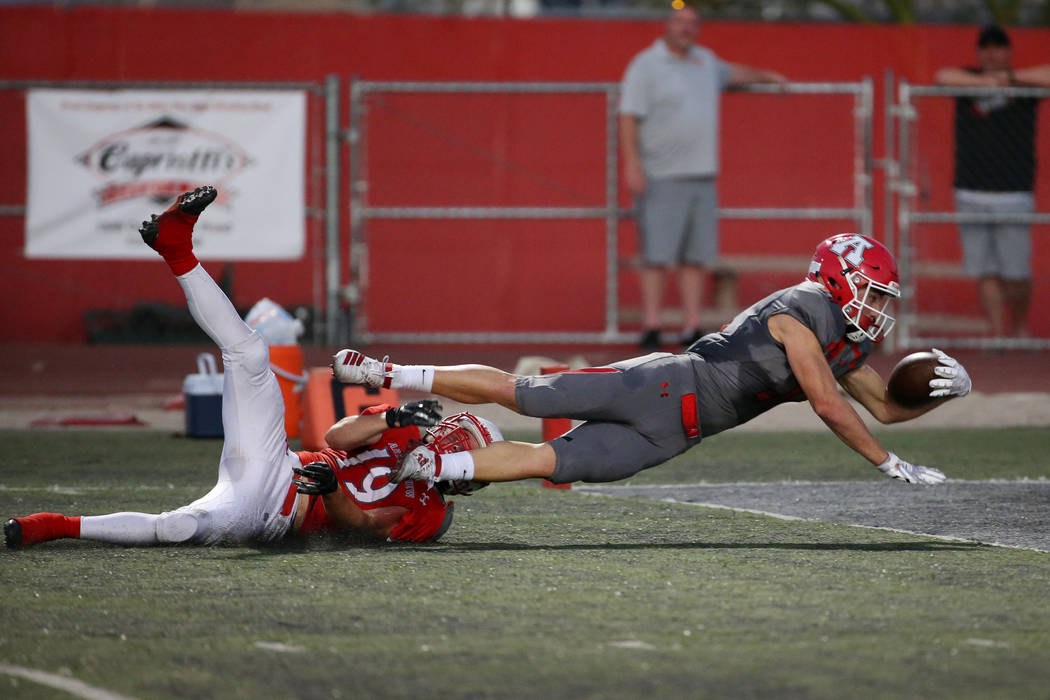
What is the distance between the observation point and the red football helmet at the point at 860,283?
623 centimetres

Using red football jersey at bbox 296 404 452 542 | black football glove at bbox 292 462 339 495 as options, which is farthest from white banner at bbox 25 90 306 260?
black football glove at bbox 292 462 339 495

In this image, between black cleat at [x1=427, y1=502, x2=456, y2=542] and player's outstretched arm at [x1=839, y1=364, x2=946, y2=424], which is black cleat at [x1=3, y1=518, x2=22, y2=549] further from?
player's outstretched arm at [x1=839, y1=364, x2=946, y2=424]

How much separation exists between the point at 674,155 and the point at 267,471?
7266 mm

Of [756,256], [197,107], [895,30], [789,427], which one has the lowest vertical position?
[789,427]

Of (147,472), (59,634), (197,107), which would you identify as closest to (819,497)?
(147,472)

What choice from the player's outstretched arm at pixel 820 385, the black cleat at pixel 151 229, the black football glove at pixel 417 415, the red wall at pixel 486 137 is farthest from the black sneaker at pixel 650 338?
the black football glove at pixel 417 415

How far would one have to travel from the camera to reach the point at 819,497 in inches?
297

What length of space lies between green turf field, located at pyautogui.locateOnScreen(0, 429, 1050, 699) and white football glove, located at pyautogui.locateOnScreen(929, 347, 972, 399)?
0.59 meters

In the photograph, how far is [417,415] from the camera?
5.54 meters

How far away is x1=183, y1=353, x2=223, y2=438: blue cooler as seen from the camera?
989 cm

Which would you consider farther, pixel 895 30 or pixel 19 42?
pixel 895 30

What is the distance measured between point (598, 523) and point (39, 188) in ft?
23.9

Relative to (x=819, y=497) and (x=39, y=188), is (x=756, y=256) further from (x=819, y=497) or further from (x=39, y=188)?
(x=819, y=497)

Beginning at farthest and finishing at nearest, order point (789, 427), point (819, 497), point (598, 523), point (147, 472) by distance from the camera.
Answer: point (789, 427) < point (147, 472) < point (819, 497) < point (598, 523)
